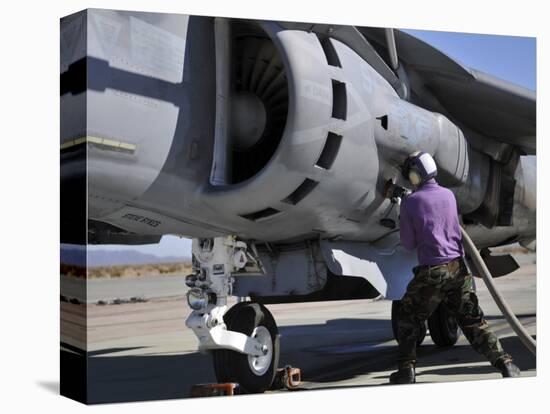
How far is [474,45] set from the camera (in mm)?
7293

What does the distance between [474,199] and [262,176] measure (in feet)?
10.4

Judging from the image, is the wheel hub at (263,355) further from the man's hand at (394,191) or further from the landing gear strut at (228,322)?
the man's hand at (394,191)

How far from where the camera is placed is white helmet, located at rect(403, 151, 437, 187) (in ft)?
21.0

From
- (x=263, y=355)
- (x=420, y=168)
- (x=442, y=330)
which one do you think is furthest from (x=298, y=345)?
(x=420, y=168)

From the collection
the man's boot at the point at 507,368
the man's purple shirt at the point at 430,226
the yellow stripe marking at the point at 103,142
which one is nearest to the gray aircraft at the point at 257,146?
the yellow stripe marking at the point at 103,142

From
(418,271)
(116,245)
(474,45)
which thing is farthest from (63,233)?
(474,45)

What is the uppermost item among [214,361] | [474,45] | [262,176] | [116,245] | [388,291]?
[474,45]

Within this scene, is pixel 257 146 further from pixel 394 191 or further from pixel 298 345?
pixel 298 345

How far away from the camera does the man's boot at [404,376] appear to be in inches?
257

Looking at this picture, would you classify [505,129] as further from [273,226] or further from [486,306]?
[273,226]

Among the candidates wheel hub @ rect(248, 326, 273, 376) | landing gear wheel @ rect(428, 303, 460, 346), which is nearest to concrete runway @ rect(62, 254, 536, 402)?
landing gear wheel @ rect(428, 303, 460, 346)

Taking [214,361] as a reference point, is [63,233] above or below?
above

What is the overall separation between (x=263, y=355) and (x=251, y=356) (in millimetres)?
157

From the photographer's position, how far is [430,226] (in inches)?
246
